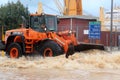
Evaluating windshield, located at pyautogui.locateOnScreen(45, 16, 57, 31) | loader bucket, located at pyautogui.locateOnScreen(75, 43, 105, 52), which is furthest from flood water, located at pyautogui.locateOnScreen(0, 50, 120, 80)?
windshield, located at pyautogui.locateOnScreen(45, 16, 57, 31)

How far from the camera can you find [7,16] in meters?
58.9

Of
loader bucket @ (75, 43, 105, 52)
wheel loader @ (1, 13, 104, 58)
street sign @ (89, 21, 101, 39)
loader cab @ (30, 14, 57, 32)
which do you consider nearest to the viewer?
wheel loader @ (1, 13, 104, 58)

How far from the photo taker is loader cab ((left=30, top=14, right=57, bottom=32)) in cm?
2769

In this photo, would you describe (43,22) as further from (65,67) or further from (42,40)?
(65,67)

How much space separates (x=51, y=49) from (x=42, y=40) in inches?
47.7

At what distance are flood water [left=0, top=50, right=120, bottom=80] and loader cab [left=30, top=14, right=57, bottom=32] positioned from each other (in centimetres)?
220

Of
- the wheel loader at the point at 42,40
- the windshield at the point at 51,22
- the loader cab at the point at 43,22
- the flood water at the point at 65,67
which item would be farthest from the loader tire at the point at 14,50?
the windshield at the point at 51,22

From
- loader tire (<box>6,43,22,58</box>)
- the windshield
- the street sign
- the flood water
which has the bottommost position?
the flood water

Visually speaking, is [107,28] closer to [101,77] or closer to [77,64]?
[77,64]

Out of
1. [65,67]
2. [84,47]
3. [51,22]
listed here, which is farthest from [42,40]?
[65,67]

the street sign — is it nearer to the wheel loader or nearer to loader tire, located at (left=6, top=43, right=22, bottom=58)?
the wheel loader

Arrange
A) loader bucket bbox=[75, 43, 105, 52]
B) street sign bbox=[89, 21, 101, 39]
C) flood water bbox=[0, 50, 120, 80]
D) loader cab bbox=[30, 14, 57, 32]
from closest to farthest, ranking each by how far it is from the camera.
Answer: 1. flood water bbox=[0, 50, 120, 80]
2. loader bucket bbox=[75, 43, 105, 52]
3. loader cab bbox=[30, 14, 57, 32]
4. street sign bbox=[89, 21, 101, 39]

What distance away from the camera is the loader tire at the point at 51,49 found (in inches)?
1006

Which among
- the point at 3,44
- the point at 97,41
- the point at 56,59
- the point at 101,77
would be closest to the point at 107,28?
the point at 97,41
